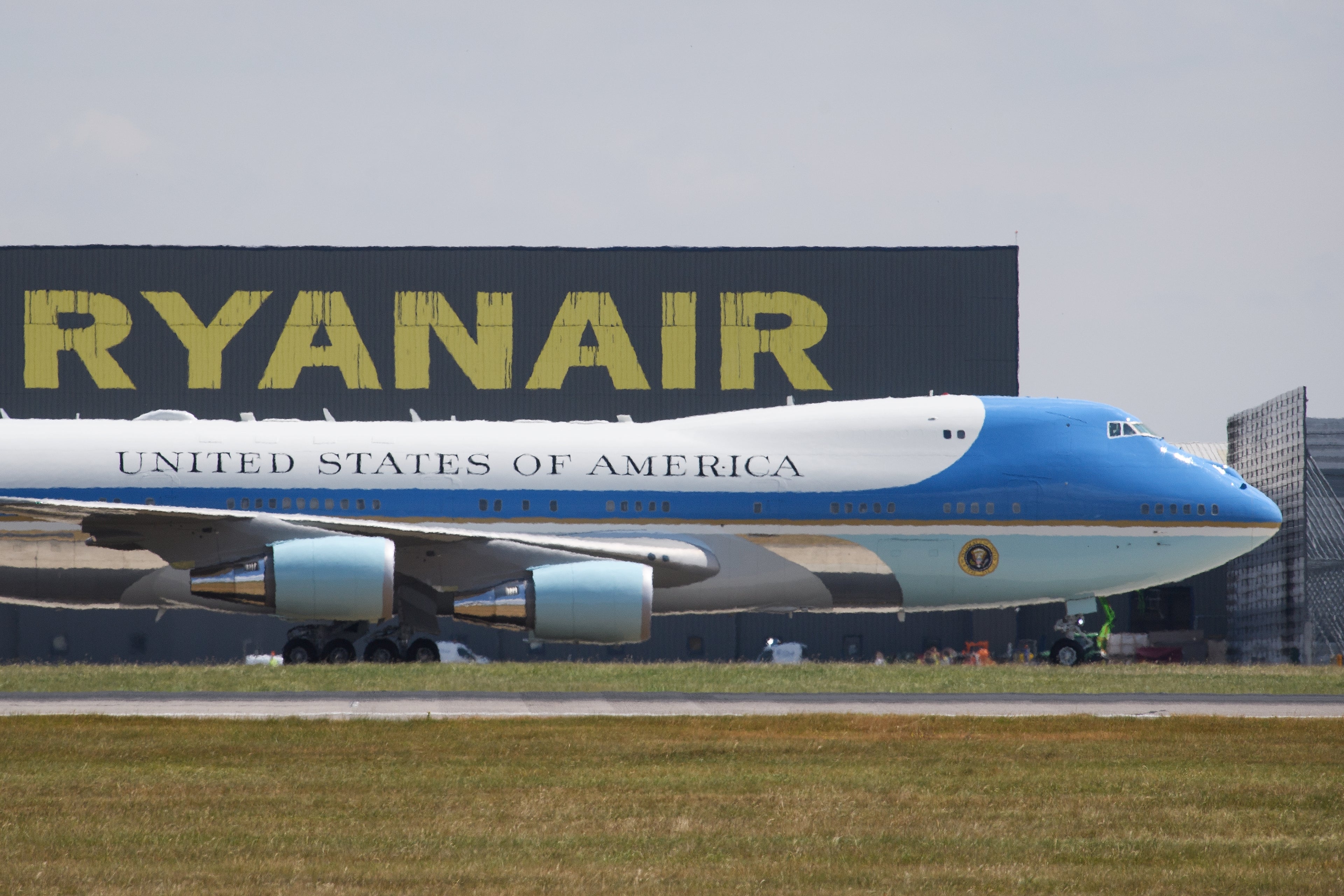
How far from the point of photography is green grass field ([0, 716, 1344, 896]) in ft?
29.2

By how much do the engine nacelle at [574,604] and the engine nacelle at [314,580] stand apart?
4.76ft

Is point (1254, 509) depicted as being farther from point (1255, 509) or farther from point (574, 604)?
point (574, 604)

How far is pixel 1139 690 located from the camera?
2155cm

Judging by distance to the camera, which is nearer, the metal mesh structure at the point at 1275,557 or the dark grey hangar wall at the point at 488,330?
the metal mesh structure at the point at 1275,557

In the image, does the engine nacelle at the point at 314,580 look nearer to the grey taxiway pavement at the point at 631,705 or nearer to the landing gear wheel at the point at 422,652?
the landing gear wheel at the point at 422,652

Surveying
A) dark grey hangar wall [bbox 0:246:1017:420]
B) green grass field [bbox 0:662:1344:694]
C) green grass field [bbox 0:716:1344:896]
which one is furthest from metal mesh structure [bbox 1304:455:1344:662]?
green grass field [bbox 0:716:1344:896]

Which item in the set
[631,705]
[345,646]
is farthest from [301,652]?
[631,705]

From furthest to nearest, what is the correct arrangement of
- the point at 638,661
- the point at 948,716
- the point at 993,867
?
the point at 638,661, the point at 948,716, the point at 993,867

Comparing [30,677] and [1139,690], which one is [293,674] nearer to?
[30,677]

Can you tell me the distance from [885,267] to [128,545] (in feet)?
72.5

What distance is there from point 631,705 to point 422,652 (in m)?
8.34

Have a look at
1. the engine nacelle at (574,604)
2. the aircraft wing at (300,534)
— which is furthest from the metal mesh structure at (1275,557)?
the engine nacelle at (574,604)

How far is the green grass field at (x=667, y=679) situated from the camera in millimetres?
21188

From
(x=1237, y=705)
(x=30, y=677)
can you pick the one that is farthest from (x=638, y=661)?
(x=1237, y=705)
